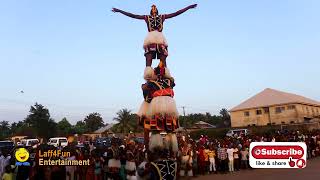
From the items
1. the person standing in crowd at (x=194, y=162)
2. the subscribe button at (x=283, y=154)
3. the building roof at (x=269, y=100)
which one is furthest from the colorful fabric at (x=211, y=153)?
the building roof at (x=269, y=100)

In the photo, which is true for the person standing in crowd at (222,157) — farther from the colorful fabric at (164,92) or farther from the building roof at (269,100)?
the building roof at (269,100)

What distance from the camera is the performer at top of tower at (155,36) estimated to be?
10266mm

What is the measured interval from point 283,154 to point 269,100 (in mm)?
54243

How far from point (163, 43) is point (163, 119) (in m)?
2.22

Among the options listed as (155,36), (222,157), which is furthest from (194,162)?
(155,36)

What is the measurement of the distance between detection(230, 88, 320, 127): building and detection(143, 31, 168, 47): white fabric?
154ft

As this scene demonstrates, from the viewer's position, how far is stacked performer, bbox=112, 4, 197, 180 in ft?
29.5

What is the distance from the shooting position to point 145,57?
34.2 feet

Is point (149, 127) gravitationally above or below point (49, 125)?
below

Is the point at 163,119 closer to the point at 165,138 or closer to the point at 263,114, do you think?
the point at 165,138

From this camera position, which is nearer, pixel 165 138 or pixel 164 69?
pixel 165 138

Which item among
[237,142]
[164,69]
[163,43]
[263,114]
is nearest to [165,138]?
[164,69]

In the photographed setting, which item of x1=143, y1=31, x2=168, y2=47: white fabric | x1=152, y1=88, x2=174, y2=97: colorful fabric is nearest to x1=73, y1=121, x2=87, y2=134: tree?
x1=143, y1=31, x2=168, y2=47: white fabric

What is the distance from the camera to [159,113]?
30.1ft
